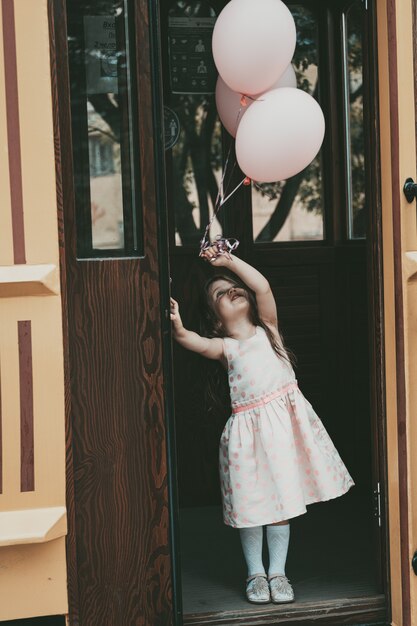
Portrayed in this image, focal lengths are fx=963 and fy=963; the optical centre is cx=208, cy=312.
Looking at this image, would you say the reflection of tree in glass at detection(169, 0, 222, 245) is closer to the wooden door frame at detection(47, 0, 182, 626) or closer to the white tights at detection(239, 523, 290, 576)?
the wooden door frame at detection(47, 0, 182, 626)

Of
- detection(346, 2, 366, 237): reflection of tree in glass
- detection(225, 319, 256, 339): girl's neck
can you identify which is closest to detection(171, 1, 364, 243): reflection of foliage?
detection(346, 2, 366, 237): reflection of tree in glass

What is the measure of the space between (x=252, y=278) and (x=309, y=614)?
1269 mm

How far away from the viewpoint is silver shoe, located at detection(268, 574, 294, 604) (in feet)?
11.8

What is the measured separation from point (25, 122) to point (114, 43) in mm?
447

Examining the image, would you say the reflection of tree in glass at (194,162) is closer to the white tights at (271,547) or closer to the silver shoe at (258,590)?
the white tights at (271,547)

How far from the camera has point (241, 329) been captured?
3812 millimetres

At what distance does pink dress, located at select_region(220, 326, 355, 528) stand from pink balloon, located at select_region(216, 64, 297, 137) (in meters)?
0.85

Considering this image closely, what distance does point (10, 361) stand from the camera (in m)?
3.12

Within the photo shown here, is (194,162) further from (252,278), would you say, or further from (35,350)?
(35,350)

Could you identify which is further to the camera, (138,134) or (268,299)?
(268,299)

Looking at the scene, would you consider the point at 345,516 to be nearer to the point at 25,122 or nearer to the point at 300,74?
the point at 300,74

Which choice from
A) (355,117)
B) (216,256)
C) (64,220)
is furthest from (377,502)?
(355,117)

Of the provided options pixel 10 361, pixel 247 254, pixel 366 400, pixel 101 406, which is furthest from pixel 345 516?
pixel 10 361

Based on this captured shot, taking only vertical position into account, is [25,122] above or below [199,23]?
below
